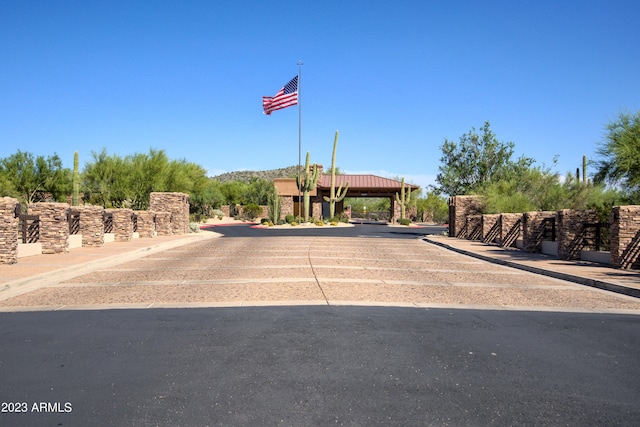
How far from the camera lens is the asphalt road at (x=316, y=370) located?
448 cm

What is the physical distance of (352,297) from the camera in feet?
34.8

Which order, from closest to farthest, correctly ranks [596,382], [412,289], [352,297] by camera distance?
Answer: [596,382] → [352,297] → [412,289]

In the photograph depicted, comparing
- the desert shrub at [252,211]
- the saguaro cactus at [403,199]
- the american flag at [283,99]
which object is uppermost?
the american flag at [283,99]

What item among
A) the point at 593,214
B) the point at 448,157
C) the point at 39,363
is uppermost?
the point at 448,157

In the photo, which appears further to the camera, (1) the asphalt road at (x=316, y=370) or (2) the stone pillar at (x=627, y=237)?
(2) the stone pillar at (x=627, y=237)

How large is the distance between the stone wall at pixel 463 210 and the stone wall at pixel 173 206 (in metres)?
18.4

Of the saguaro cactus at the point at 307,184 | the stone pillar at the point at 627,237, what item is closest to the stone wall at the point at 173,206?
the saguaro cactus at the point at 307,184

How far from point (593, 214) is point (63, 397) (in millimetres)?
18673

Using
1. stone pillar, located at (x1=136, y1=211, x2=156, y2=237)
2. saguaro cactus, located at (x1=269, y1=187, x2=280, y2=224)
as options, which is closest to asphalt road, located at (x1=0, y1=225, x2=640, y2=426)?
stone pillar, located at (x1=136, y1=211, x2=156, y2=237)

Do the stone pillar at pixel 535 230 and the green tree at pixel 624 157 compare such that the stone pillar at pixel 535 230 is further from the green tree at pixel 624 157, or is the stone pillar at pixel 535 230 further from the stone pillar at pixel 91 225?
the stone pillar at pixel 91 225

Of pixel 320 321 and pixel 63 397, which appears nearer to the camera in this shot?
pixel 63 397

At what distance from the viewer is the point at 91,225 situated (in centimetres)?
2369

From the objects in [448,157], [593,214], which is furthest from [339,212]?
[593,214]

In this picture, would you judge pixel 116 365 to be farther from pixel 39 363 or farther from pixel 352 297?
pixel 352 297
